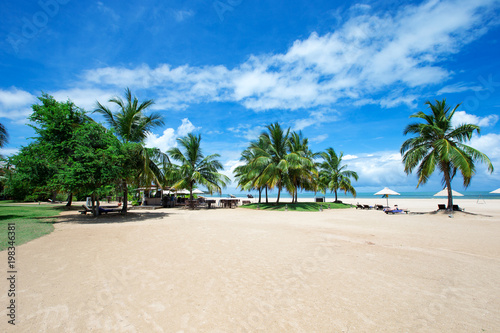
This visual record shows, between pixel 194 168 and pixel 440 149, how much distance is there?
2066 cm

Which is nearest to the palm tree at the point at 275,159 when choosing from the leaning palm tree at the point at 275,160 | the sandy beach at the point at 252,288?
the leaning palm tree at the point at 275,160

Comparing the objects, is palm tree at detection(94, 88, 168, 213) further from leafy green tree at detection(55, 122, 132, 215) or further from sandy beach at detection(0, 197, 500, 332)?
sandy beach at detection(0, 197, 500, 332)

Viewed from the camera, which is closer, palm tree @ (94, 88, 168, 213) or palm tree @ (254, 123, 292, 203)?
palm tree @ (94, 88, 168, 213)

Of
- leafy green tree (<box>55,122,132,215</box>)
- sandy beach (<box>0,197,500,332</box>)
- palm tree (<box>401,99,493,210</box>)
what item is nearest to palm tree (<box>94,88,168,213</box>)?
leafy green tree (<box>55,122,132,215</box>)

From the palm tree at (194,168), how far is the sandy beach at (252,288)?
15388 millimetres

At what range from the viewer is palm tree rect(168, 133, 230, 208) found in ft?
72.9

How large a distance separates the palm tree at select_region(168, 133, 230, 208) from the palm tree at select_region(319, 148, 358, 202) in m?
13.1

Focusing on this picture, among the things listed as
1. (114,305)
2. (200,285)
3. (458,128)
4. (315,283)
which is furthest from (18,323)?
(458,128)

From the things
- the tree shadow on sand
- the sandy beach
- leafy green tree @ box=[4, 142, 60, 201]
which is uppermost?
leafy green tree @ box=[4, 142, 60, 201]

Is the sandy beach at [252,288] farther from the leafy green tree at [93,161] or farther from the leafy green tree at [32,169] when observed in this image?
the leafy green tree at [32,169]

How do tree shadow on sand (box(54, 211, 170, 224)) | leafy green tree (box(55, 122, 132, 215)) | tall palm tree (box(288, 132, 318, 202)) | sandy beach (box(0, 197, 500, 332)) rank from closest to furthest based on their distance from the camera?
sandy beach (box(0, 197, 500, 332)) < leafy green tree (box(55, 122, 132, 215)) < tree shadow on sand (box(54, 211, 170, 224)) < tall palm tree (box(288, 132, 318, 202))

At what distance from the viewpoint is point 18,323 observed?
269cm

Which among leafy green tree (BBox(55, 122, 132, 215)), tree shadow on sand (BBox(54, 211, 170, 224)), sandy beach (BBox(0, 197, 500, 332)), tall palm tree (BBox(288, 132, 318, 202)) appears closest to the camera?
sandy beach (BBox(0, 197, 500, 332))

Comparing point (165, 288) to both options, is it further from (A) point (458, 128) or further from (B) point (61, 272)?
(A) point (458, 128)
